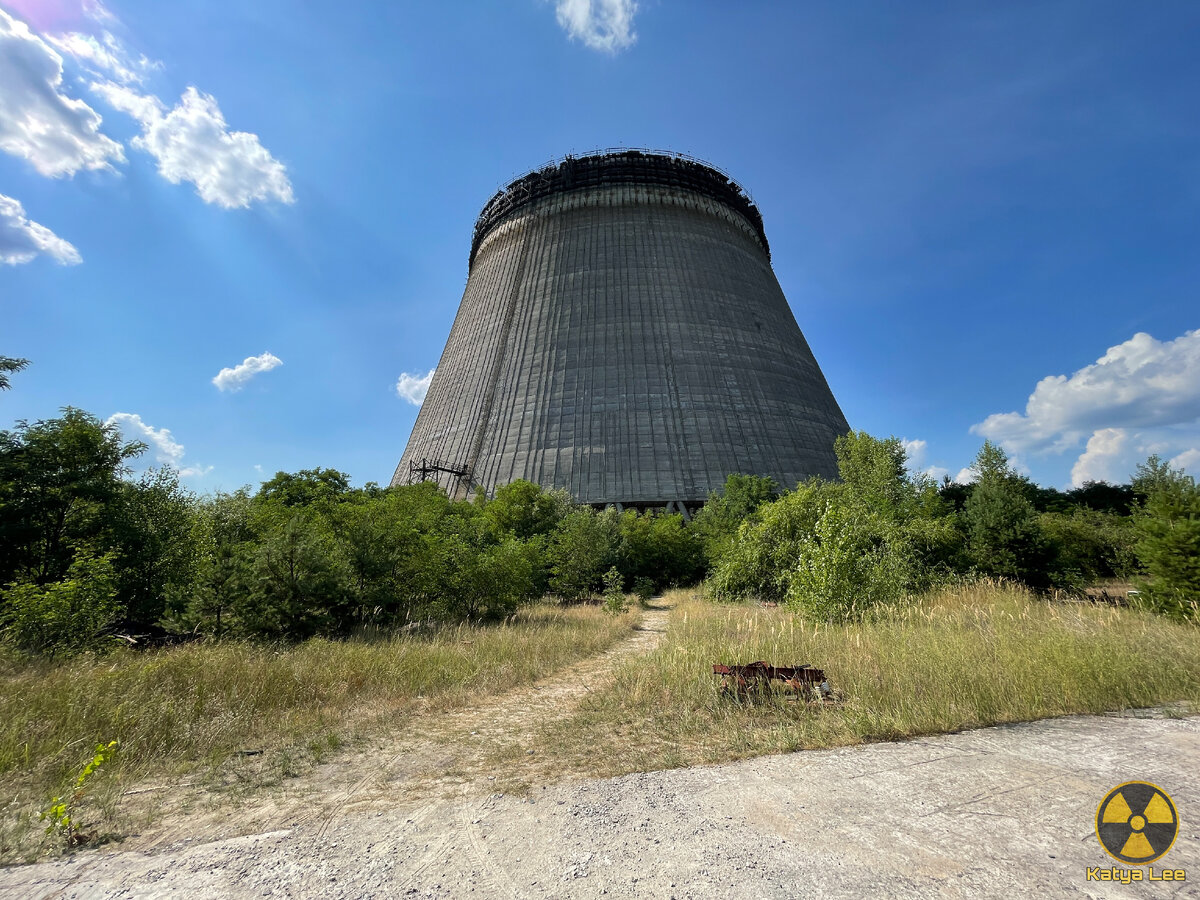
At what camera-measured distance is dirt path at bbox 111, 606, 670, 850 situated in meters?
2.97

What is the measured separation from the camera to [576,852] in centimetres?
248

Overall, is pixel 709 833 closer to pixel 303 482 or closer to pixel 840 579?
pixel 840 579

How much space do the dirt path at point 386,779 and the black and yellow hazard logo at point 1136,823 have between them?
306cm

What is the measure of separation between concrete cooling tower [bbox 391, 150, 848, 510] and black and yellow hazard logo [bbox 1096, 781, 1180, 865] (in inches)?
816

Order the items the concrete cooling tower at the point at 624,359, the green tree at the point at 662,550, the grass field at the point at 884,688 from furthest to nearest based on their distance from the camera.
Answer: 1. the concrete cooling tower at the point at 624,359
2. the green tree at the point at 662,550
3. the grass field at the point at 884,688

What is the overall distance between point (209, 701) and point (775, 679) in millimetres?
5639

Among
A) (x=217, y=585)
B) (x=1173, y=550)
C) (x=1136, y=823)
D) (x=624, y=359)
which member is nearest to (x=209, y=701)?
(x=217, y=585)

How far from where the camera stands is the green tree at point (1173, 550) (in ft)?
27.0

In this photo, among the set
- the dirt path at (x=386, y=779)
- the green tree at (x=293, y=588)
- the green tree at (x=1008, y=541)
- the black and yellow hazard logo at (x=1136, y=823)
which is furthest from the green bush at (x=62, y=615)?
the green tree at (x=1008, y=541)

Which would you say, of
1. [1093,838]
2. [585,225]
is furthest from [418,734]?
[585,225]

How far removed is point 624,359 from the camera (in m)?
25.7

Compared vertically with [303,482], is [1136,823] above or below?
below

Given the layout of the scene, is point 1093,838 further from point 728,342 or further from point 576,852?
point 728,342

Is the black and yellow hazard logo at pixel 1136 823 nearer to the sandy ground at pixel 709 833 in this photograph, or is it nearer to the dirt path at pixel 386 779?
the sandy ground at pixel 709 833
